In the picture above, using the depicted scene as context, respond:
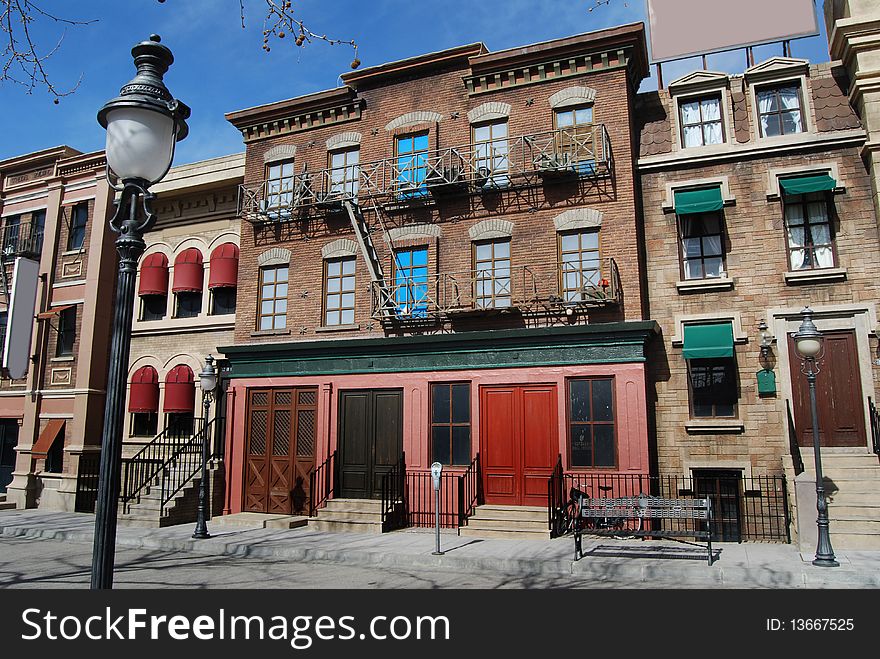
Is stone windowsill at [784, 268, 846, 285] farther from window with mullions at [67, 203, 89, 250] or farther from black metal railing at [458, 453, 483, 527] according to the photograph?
window with mullions at [67, 203, 89, 250]

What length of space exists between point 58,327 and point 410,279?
1396 centimetres

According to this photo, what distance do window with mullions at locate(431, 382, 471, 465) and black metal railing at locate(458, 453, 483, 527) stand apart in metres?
0.32

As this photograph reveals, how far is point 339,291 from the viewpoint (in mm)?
19906

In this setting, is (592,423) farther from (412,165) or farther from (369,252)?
(412,165)

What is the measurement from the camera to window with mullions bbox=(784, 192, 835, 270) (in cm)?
1622

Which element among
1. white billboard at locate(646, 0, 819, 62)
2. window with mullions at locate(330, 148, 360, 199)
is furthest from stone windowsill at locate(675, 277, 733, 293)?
window with mullions at locate(330, 148, 360, 199)

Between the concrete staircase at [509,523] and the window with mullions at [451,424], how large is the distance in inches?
63.8

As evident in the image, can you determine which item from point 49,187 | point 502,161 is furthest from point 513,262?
point 49,187

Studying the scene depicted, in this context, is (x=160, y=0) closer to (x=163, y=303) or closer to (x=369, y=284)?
(x=369, y=284)

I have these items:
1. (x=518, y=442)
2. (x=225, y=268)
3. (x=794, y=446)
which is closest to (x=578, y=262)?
(x=518, y=442)

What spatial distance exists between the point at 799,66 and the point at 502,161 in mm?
7440

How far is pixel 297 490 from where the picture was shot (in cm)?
1892

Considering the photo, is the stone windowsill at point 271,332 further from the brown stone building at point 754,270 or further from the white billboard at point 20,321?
the brown stone building at point 754,270

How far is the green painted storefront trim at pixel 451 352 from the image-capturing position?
16.2 m
